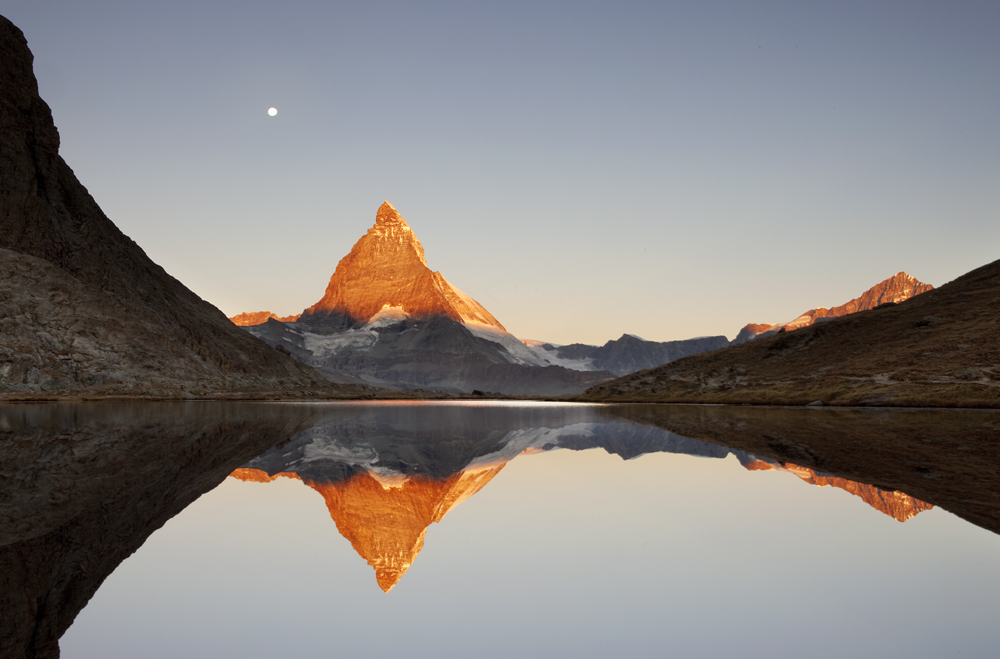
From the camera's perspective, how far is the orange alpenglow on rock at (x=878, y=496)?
11797 millimetres

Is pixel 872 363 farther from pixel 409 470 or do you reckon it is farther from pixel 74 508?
pixel 74 508

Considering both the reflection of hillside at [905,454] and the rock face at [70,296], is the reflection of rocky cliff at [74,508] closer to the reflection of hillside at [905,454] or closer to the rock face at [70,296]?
the reflection of hillside at [905,454]

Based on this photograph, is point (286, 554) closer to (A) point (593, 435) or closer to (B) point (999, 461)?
(B) point (999, 461)

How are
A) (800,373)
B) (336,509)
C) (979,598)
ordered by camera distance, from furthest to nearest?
(800,373) < (336,509) < (979,598)

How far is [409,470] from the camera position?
18406 mm

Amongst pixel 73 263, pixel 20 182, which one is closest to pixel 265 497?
pixel 73 263

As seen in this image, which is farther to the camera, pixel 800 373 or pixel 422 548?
pixel 800 373

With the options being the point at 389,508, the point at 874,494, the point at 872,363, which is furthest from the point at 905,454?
the point at 872,363

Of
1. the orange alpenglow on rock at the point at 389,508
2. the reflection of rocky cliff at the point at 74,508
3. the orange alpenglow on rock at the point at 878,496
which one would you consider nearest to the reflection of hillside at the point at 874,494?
the orange alpenglow on rock at the point at 878,496

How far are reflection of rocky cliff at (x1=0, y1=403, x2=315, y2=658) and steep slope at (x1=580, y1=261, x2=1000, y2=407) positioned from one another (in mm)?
57109

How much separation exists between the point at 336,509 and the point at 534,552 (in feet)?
15.4

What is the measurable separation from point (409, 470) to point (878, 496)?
11358mm

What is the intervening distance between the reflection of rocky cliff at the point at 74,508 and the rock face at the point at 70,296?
7023 centimetres

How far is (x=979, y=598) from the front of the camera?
720cm
